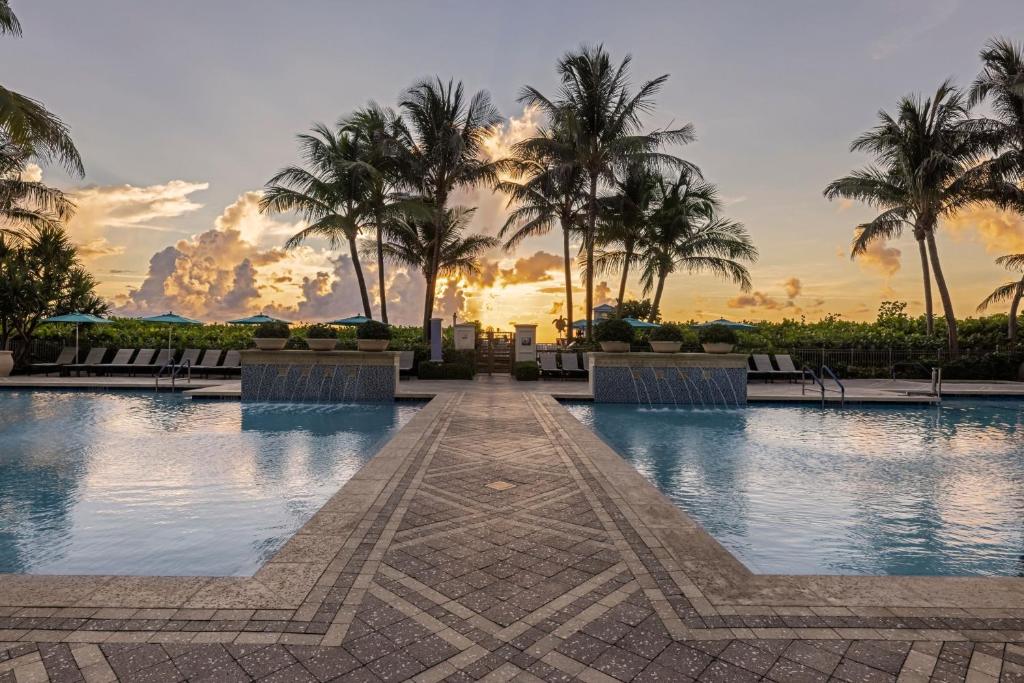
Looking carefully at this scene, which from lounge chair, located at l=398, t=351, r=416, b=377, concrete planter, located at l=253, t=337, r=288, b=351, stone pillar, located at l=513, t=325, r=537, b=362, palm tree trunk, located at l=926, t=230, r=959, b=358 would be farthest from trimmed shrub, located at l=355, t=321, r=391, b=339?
palm tree trunk, located at l=926, t=230, r=959, b=358

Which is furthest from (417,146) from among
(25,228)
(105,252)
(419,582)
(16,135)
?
(419,582)

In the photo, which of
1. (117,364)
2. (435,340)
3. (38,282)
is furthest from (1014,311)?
(38,282)

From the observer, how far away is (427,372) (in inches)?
808

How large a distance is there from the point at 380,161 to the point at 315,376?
1229 centimetres

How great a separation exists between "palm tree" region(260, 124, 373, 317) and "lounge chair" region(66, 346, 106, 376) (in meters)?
8.10

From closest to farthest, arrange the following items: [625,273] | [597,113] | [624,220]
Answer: [597,113] < [624,220] < [625,273]

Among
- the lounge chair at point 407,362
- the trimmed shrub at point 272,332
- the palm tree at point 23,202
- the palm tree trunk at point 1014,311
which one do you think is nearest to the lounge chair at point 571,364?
the lounge chair at point 407,362

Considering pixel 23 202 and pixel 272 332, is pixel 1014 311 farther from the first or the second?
pixel 23 202

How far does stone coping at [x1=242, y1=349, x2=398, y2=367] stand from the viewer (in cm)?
1428

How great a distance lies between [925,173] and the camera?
71.5 ft

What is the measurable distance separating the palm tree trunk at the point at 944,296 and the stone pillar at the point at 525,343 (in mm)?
17187

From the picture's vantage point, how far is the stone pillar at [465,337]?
861 inches

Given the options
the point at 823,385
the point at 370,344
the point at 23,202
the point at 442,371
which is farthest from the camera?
the point at 23,202

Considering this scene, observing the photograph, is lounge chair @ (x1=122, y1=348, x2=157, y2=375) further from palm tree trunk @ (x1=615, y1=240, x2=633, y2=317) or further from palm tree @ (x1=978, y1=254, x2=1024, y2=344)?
palm tree @ (x1=978, y1=254, x2=1024, y2=344)
